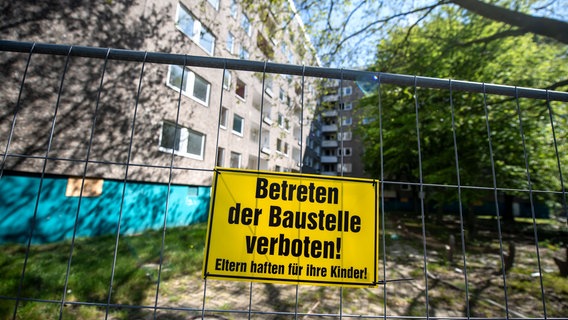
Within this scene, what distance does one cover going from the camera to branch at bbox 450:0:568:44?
17.3ft

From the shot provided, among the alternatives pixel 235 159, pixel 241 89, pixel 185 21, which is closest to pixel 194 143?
pixel 235 159

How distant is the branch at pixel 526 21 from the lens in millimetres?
5275

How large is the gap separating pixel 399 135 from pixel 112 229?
12432 millimetres

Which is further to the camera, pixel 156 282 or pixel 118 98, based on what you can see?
pixel 118 98

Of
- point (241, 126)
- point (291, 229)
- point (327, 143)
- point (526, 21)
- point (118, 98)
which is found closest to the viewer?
point (291, 229)

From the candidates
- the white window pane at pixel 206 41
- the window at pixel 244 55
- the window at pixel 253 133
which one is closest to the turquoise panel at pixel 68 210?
the window at pixel 244 55

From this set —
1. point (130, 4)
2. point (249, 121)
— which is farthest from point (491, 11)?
point (249, 121)

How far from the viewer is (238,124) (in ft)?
56.4

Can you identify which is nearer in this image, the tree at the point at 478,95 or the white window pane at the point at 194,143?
the tree at the point at 478,95

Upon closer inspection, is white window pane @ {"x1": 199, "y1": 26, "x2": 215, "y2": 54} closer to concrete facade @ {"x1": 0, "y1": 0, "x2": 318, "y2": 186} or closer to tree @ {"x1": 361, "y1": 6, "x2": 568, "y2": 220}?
concrete facade @ {"x1": 0, "y1": 0, "x2": 318, "y2": 186}

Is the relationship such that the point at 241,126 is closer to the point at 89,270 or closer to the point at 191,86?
the point at 191,86

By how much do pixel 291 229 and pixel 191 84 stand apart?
39.8 feet

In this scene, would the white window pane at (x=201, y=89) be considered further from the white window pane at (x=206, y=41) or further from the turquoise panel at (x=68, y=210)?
Result: the turquoise panel at (x=68, y=210)

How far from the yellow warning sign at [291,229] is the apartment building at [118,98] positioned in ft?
9.53
